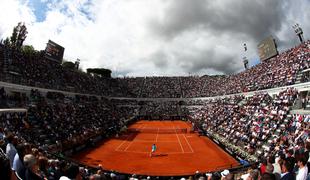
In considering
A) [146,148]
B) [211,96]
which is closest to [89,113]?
[146,148]

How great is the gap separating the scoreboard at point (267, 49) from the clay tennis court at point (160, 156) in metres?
30.7

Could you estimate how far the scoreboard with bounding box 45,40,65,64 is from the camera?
53938 mm

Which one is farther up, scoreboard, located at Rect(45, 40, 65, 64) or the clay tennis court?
scoreboard, located at Rect(45, 40, 65, 64)

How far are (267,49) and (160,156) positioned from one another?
143 feet

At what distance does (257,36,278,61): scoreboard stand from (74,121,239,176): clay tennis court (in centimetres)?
3067

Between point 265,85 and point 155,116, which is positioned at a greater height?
point 265,85

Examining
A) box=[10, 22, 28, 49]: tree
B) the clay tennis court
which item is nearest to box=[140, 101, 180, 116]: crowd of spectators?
the clay tennis court

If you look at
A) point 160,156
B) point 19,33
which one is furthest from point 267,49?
point 19,33

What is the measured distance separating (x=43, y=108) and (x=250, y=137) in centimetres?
2731

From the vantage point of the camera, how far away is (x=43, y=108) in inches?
1151

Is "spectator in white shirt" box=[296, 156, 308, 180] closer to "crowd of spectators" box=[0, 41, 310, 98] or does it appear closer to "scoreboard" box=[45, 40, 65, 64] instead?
"crowd of spectators" box=[0, 41, 310, 98]

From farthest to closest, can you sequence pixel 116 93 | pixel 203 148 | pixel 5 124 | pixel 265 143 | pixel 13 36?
pixel 13 36 < pixel 116 93 < pixel 203 148 < pixel 265 143 < pixel 5 124

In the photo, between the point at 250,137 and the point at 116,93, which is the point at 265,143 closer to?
the point at 250,137

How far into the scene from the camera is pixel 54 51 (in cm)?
5606
